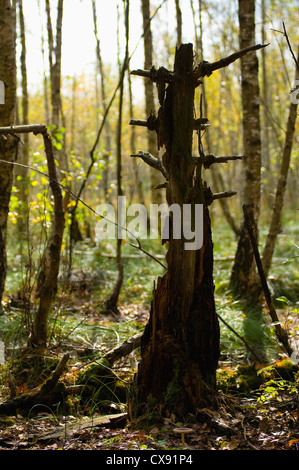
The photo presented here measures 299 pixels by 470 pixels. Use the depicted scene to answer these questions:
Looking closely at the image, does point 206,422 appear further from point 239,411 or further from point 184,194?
point 184,194

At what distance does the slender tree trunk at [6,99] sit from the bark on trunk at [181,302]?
2318 mm

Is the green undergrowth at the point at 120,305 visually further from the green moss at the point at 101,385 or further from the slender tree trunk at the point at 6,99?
the slender tree trunk at the point at 6,99

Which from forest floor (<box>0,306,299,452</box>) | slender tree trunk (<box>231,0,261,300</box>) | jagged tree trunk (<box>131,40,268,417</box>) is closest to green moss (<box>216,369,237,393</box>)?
forest floor (<box>0,306,299,452</box>)

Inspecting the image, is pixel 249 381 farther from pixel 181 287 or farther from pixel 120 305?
pixel 120 305

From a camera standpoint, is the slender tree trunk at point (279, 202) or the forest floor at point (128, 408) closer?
the forest floor at point (128, 408)

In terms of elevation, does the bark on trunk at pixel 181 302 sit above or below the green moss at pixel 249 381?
above

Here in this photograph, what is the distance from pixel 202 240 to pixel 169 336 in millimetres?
805

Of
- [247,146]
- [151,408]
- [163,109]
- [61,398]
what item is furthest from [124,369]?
[247,146]

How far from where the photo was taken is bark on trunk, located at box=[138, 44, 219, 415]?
326 centimetres

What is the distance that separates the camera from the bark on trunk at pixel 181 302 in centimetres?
326

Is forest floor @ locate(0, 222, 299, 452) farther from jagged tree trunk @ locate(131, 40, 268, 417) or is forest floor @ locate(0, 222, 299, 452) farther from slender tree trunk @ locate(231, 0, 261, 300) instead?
slender tree trunk @ locate(231, 0, 261, 300)

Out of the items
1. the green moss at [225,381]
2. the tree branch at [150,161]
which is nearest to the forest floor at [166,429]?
the green moss at [225,381]

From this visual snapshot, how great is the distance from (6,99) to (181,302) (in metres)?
3.22

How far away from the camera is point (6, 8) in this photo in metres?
4.93
